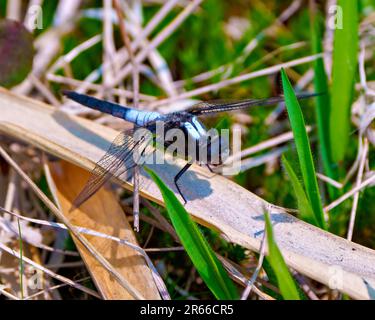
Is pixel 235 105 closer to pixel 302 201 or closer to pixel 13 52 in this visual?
pixel 302 201

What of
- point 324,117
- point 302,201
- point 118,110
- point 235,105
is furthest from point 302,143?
point 118,110

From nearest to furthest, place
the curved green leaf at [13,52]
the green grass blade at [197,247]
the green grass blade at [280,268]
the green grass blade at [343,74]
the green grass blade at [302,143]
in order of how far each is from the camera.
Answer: the green grass blade at [280,268] < the green grass blade at [197,247] < the green grass blade at [302,143] < the green grass blade at [343,74] < the curved green leaf at [13,52]

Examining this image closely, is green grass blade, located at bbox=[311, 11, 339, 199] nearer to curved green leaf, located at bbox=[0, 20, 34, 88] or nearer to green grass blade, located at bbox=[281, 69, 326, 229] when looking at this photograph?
green grass blade, located at bbox=[281, 69, 326, 229]

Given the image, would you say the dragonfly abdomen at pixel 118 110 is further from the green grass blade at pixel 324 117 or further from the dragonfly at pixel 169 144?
the green grass blade at pixel 324 117

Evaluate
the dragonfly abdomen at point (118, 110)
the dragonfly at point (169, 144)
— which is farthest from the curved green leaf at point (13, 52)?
the dragonfly at point (169, 144)
